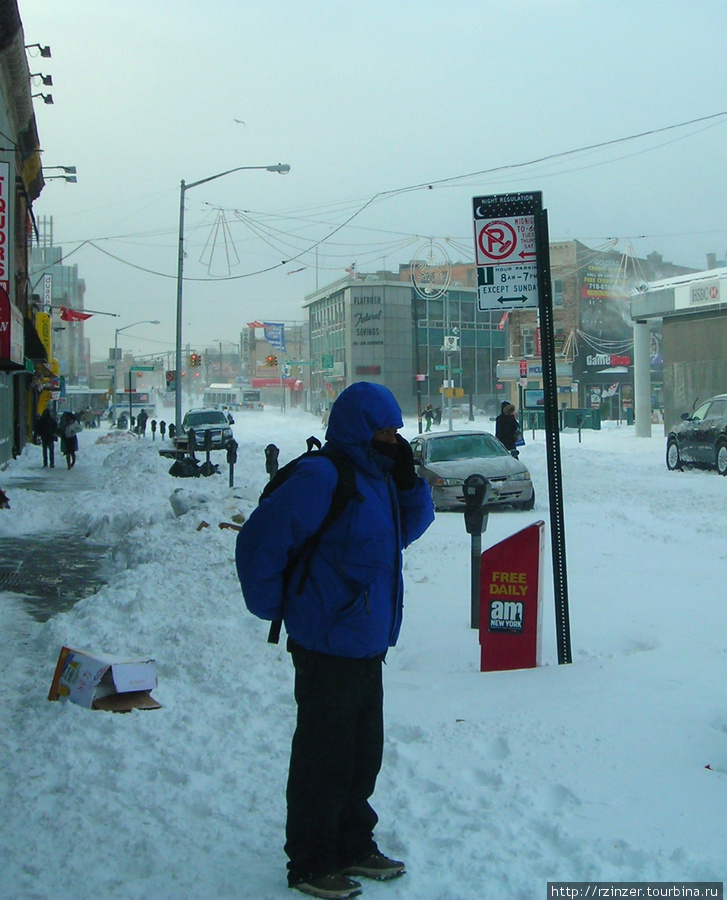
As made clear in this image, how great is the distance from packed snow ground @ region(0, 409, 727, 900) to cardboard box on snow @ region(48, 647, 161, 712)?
0.11m

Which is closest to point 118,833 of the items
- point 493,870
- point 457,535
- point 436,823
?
point 436,823

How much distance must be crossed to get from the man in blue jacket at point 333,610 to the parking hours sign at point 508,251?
2692 millimetres

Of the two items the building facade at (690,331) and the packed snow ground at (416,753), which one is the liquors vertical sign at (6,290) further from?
the building facade at (690,331)

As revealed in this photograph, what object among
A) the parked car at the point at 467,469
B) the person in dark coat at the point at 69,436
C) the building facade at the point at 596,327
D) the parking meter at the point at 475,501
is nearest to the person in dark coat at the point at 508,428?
the parked car at the point at 467,469

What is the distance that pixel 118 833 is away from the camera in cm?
398

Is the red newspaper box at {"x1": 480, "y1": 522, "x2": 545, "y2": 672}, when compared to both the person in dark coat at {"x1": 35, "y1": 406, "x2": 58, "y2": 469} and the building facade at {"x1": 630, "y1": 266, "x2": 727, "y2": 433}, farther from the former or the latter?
the building facade at {"x1": 630, "y1": 266, "x2": 727, "y2": 433}

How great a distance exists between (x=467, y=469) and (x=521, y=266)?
10.3 m

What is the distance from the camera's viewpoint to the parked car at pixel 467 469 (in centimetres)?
1598

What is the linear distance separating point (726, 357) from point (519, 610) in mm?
33956

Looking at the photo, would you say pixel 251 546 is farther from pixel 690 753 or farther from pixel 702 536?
pixel 702 536

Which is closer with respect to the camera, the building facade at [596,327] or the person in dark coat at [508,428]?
the person in dark coat at [508,428]

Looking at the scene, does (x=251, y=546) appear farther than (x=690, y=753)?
No

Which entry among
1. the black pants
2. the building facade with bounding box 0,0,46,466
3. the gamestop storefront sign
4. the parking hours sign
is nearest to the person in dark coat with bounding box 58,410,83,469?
the building facade with bounding box 0,0,46,466

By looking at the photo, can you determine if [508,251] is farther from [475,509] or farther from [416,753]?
[416,753]
